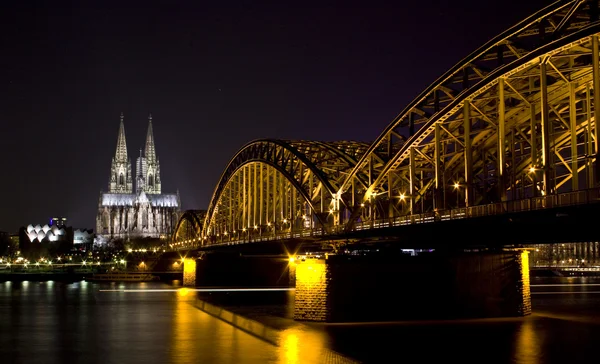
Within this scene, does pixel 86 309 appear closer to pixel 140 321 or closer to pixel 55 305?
pixel 55 305

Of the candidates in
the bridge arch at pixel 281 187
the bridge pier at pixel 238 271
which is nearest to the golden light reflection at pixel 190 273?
the bridge pier at pixel 238 271

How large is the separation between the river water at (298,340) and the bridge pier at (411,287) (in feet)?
5.29

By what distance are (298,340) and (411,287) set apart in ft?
41.8

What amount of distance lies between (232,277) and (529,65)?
3279 inches

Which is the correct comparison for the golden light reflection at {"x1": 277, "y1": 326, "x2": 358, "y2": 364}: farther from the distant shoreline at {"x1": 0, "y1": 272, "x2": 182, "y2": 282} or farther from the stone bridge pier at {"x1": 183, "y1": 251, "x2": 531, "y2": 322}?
the distant shoreline at {"x1": 0, "y1": 272, "x2": 182, "y2": 282}

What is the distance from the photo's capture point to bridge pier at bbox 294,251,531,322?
55.7m

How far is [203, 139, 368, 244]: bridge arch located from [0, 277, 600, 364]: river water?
71.5ft

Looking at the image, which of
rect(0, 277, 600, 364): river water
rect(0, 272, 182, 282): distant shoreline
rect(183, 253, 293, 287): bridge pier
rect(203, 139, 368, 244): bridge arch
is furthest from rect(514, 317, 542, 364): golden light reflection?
rect(0, 272, 182, 282): distant shoreline

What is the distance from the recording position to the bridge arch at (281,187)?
92.0m

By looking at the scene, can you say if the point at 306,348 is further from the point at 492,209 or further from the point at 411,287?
the point at 411,287

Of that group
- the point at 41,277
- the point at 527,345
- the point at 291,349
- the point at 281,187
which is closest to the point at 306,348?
the point at 291,349

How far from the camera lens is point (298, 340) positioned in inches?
1850

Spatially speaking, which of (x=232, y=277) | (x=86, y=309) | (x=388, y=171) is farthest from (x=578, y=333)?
(x=232, y=277)

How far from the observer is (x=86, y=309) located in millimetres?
78625
